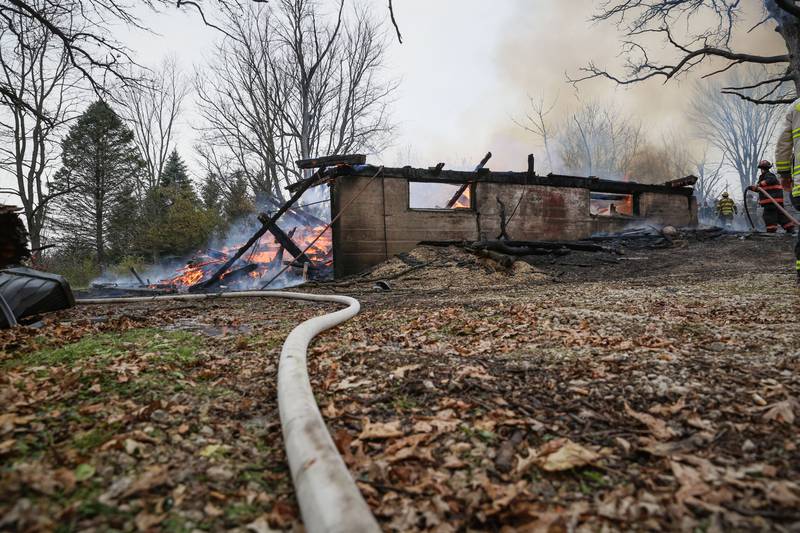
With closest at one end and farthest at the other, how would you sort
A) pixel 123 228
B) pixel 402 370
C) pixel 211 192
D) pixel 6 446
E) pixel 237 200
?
pixel 6 446 < pixel 402 370 < pixel 123 228 < pixel 237 200 < pixel 211 192

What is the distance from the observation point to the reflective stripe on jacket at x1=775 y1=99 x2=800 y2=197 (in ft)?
17.2

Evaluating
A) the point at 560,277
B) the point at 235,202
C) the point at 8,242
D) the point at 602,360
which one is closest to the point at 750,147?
the point at 560,277

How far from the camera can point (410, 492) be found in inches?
57.6

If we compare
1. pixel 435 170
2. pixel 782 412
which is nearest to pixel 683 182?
pixel 435 170

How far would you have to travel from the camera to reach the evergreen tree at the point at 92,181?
21031 mm

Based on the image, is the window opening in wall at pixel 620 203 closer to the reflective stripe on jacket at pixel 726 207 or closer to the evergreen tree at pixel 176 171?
the reflective stripe on jacket at pixel 726 207

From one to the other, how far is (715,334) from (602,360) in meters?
1.39

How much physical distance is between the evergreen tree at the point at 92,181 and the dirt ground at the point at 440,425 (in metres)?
21.9

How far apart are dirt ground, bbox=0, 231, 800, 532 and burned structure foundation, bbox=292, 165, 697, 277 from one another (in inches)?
306

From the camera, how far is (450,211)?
41.2ft

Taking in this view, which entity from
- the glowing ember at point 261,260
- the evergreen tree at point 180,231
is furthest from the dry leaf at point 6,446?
the evergreen tree at point 180,231

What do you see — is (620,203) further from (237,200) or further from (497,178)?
(237,200)

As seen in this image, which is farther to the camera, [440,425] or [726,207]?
[726,207]

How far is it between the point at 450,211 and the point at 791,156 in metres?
8.02
